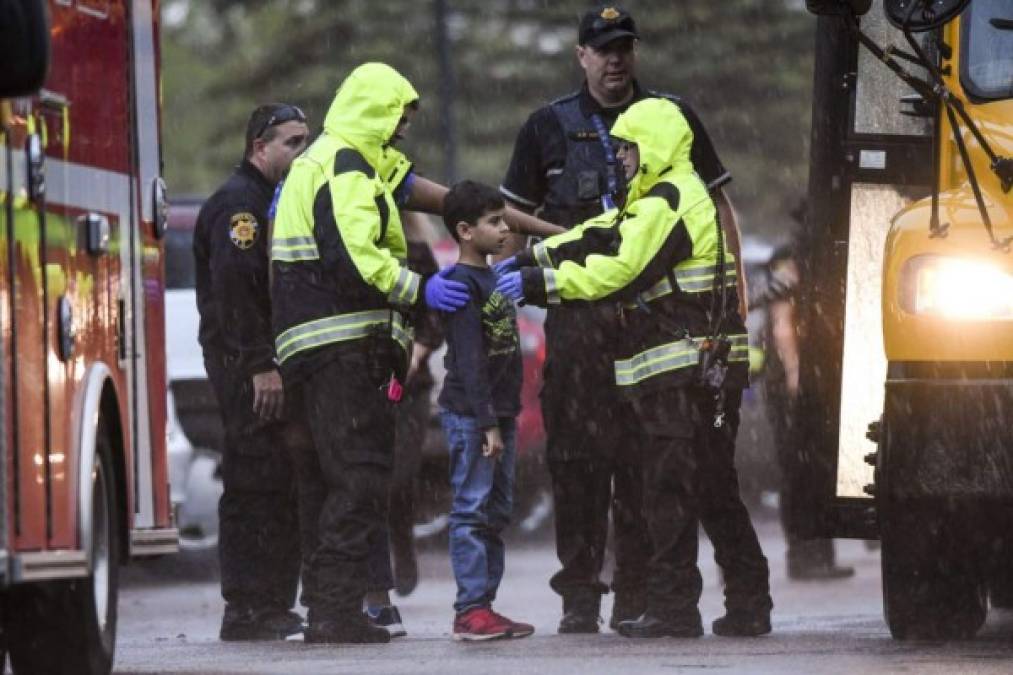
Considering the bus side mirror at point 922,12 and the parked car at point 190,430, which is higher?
the bus side mirror at point 922,12

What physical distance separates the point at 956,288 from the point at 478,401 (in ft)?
6.66

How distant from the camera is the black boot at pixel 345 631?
391 inches

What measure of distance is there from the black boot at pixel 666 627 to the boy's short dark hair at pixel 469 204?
141 cm

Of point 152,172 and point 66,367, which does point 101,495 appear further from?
point 152,172

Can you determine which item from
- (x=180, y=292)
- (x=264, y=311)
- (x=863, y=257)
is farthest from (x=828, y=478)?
(x=180, y=292)

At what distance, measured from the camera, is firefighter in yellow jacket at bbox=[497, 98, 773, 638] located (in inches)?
390

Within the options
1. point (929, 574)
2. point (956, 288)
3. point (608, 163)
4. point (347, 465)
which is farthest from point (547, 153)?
point (956, 288)

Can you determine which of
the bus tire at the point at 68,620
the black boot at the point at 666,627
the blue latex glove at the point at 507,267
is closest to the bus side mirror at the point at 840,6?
the blue latex glove at the point at 507,267

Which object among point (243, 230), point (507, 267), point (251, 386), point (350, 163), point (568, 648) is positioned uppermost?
point (350, 163)

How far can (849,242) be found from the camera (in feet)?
32.6

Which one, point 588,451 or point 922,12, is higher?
point 922,12

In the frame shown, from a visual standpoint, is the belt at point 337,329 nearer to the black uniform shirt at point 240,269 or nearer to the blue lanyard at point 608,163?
the black uniform shirt at point 240,269

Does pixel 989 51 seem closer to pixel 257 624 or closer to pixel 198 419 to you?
pixel 257 624

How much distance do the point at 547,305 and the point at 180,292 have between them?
5.61 meters
